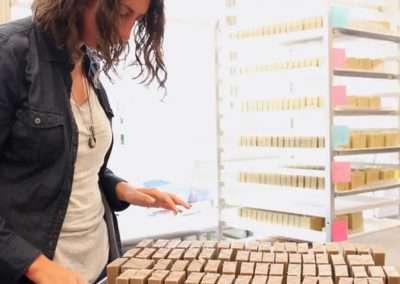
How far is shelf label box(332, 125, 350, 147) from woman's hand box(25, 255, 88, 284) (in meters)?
1.57

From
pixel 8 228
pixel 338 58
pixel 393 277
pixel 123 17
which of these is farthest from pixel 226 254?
pixel 338 58

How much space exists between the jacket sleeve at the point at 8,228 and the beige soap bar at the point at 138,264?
173mm

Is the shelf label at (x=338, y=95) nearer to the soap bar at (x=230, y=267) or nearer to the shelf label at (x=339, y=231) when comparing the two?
the shelf label at (x=339, y=231)

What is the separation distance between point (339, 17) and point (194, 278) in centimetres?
164

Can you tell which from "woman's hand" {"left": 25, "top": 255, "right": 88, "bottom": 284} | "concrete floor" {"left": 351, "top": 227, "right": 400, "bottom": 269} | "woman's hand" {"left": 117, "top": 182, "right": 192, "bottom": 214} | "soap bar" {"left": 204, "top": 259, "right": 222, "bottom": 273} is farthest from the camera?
"concrete floor" {"left": 351, "top": 227, "right": 400, "bottom": 269}

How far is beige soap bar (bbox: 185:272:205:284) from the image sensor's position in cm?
88

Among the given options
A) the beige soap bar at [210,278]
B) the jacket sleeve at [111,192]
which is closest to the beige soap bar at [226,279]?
the beige soap bar at [210,278]

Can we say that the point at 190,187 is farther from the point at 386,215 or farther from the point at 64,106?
the point at 64,106

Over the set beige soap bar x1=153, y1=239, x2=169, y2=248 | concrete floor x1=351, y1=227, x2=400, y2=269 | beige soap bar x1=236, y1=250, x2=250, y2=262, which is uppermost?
beige soap bar x1=153, y1=239, x2=169, y2=248

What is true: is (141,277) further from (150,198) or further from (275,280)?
(150,198)

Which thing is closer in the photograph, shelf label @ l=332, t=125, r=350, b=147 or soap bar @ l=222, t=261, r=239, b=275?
soap bar @ l=222, t=261, r=239, b=275

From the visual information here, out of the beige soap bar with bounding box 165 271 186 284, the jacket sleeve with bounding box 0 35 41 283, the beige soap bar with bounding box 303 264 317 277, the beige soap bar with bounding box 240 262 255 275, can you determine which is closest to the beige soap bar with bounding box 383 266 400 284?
the beige soap bar with bounding box 303 264 317 277

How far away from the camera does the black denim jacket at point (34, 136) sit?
954 mm

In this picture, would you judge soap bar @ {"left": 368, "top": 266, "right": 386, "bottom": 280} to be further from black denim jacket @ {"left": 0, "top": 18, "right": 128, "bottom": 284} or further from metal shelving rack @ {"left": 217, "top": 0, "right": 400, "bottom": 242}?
metal shelving rack @ {"left": 217, "top": 0, "right": 400, "bottom": 242}
